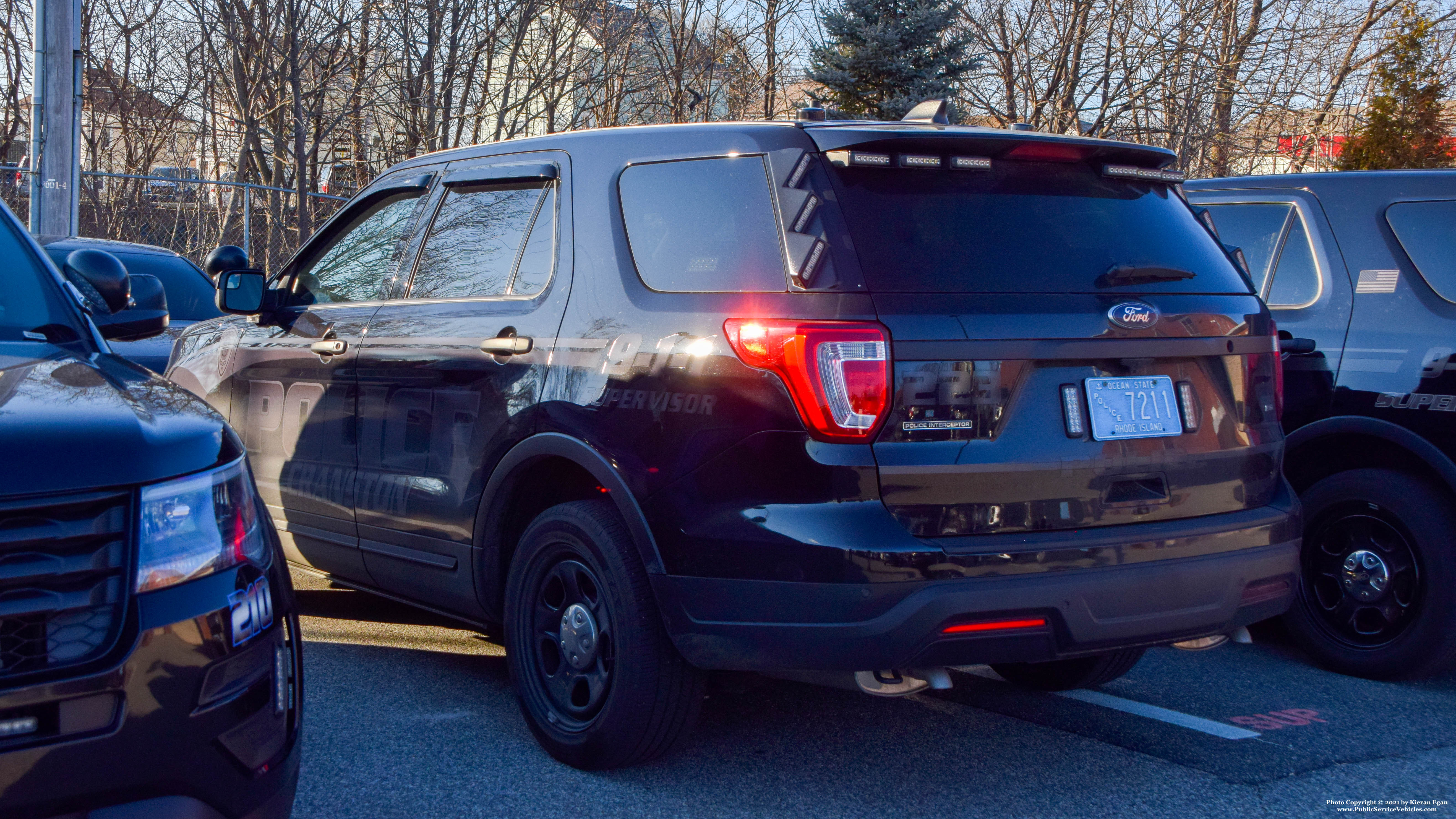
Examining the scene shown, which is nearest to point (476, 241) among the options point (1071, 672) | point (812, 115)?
point (812, 115)

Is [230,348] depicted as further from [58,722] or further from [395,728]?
[58,722]

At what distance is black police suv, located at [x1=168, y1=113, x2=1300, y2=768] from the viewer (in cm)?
284

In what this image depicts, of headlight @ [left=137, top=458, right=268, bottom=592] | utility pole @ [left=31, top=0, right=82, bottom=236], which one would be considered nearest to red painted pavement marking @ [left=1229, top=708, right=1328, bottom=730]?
headlight @ [left=137, top=458, right=268, bottom=592]

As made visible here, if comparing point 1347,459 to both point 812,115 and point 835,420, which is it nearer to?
point 812,115

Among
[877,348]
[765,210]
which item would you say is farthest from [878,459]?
[765,210]

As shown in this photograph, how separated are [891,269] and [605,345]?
2.79 ft

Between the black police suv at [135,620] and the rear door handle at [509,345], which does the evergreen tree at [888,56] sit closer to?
the rear door handle at [509,345]

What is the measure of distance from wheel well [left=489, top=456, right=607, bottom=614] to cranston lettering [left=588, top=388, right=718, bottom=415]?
286 mm

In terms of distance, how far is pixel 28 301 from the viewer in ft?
10.6

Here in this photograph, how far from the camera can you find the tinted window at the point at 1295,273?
16.3ft

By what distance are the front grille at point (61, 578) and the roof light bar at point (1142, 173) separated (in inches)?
101

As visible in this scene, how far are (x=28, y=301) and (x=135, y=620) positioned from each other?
159cm

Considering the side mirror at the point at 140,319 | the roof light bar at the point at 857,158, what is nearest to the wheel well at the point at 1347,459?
the roof light bar at the point at 857,158

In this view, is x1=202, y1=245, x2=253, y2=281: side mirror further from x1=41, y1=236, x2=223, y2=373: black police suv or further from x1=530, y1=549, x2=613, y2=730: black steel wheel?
x1=41, y1=236, x2=223, y2=373: black police suv
